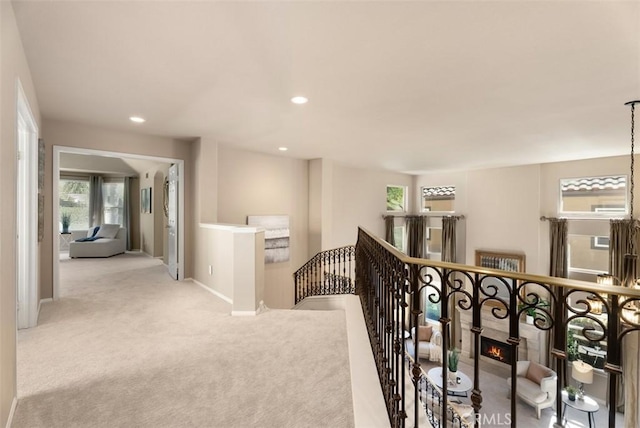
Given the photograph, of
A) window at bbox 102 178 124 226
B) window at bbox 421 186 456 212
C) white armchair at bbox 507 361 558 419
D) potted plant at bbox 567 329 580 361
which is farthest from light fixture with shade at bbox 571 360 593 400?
window at bbox 102 178 124 226

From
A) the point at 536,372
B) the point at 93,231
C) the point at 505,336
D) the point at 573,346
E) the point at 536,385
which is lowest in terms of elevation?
the point at 536,385

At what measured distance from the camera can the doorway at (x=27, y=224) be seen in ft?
10.8

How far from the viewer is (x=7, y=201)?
1.90m

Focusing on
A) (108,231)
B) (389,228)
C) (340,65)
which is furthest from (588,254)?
(108,231)

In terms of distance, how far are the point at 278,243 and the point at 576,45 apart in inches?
233

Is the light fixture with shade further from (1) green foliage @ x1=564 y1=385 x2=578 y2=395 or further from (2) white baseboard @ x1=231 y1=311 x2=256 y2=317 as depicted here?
(2) white baseboard @ x1=231 y1=311 x2=256 y2=317

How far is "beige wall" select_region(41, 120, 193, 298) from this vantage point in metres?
4.34

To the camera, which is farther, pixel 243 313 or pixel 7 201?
pixel 243 313

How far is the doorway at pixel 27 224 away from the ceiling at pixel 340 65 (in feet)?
2.05

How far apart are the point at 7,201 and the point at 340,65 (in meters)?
2.61

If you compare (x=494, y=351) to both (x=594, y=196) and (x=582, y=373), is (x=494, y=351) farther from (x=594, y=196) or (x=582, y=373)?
(x=594, y=196)

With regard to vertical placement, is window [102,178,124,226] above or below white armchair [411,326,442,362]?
above

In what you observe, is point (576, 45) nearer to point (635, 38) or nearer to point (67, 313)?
point (635, 38)

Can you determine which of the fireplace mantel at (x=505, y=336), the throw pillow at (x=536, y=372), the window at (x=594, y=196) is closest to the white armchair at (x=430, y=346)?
the fireplace mantel at (x=505, y=336)
